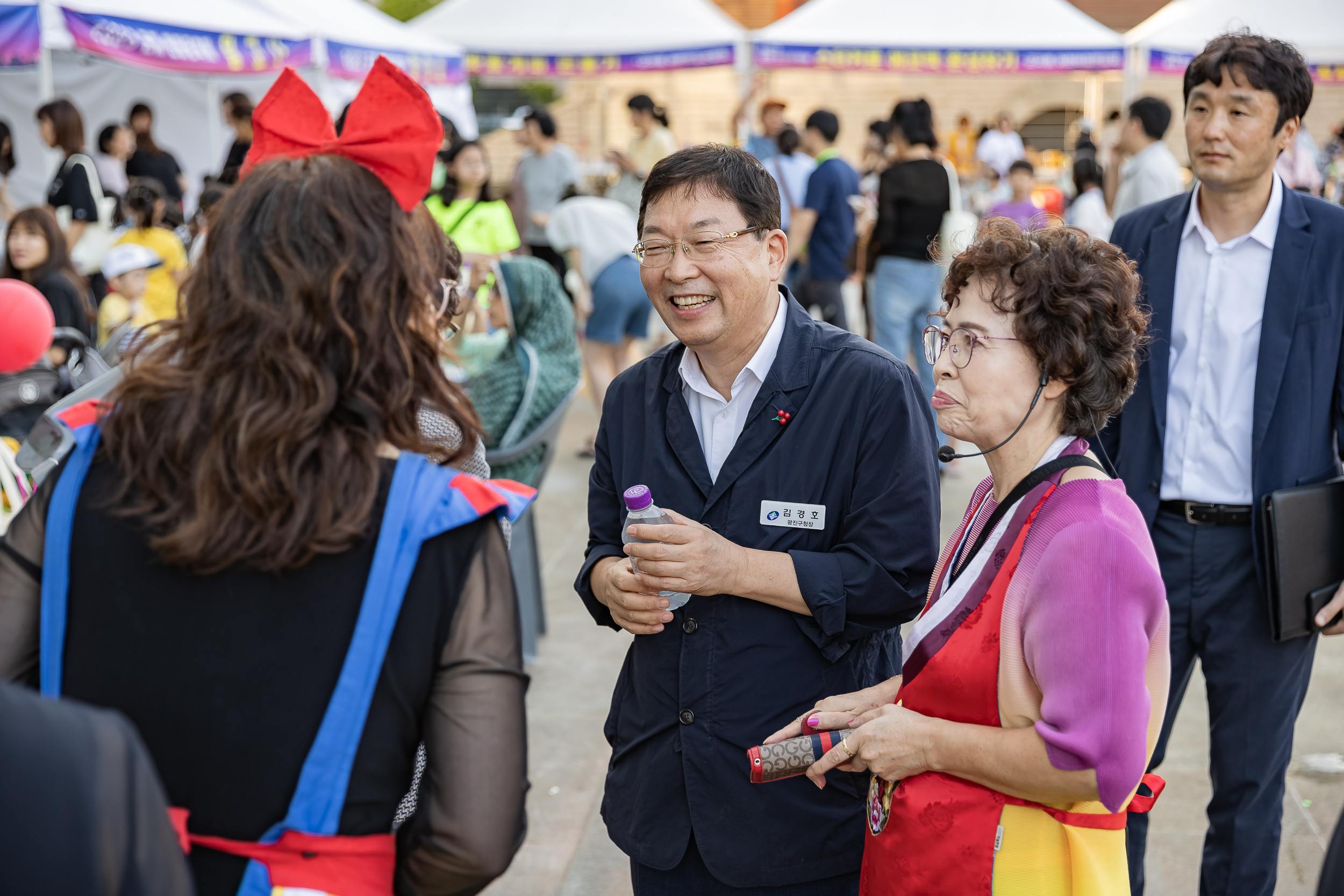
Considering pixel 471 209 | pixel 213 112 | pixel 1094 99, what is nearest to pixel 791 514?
pixel 471 209

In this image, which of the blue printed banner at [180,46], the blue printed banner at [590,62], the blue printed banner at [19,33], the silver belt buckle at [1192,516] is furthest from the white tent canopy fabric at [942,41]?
the silver belt buckle at [1192,516]

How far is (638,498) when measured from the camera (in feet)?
6.00

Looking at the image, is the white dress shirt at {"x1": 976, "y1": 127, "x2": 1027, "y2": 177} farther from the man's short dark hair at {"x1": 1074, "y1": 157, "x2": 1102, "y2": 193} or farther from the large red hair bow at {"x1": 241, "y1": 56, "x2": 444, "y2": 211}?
the large red hair bow at {"x1": 241, "y1": 56, "x2": 444, "y2": 211}

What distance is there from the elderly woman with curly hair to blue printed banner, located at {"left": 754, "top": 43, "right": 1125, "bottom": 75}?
10.8 metres

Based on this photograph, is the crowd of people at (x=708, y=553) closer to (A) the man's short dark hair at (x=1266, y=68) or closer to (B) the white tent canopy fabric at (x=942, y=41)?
(A) the man's short dark hair at (x=1266, y=68)

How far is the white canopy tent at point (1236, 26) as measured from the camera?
11.8m

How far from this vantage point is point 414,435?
1359 millimetres

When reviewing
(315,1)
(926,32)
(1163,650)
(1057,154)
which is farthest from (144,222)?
(1057,154)

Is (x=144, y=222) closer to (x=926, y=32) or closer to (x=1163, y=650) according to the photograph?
(x=1163, y=650)

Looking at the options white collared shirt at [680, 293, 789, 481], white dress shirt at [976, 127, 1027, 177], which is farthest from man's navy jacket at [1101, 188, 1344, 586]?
white dress shirt at [976, 127, 1027, 177]

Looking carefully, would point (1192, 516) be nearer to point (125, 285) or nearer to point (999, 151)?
point (125, 285)

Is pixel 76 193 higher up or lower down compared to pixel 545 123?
lower down

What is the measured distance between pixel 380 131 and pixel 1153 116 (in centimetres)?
602

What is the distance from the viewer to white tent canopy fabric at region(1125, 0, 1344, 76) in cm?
1182
